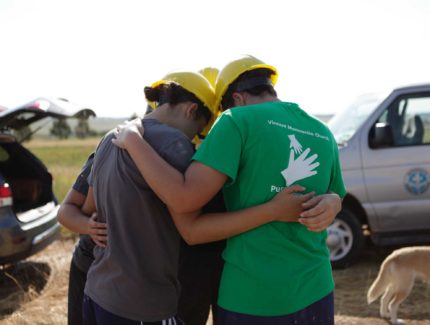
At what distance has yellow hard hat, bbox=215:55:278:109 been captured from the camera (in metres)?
2.02

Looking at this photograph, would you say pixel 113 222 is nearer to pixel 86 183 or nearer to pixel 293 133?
pixel 86 183

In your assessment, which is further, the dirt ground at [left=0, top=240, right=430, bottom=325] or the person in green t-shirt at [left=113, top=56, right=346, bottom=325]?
the dirt ground at [left=0, top=240, right=430, bottom=325]

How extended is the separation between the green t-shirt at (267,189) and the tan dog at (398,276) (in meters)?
3.25

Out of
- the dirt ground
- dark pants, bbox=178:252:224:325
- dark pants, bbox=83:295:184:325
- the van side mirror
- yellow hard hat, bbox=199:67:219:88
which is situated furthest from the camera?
the van side mirror

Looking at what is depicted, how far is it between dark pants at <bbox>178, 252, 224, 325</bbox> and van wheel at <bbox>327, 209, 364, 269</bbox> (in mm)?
3990

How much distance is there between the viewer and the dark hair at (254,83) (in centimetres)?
201

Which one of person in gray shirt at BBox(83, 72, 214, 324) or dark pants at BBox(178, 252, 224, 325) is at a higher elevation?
person in gray shirt at BBox(83, 72, 214, 324)

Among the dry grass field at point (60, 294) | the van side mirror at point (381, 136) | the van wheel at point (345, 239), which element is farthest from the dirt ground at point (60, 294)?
the van side mirror at point (381, 136)

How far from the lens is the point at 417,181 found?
19.2 feet

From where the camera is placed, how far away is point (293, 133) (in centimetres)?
184

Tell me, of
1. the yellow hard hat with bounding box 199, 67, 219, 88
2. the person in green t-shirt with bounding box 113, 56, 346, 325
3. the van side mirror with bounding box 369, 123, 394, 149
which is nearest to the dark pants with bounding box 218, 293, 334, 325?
the person in green t-shirt with bounding box 113, 56, 346, 325

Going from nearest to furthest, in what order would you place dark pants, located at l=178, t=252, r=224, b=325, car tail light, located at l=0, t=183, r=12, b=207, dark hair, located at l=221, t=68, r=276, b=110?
1. dark hair, located at l=221, t=68, r=276, b=110
2. dark pants, located at l=178, t=252, r=224, b=325
3. car tail light, located at l=0, t=183, r=12, b=207

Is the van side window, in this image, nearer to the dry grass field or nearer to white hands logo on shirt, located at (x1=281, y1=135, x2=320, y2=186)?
the dry grass field

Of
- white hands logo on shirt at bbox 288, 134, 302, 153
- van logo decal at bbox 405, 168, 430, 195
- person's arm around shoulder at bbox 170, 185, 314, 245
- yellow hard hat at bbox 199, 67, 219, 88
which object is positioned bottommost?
van logo decal at bbox 405, 168, 430, 195
